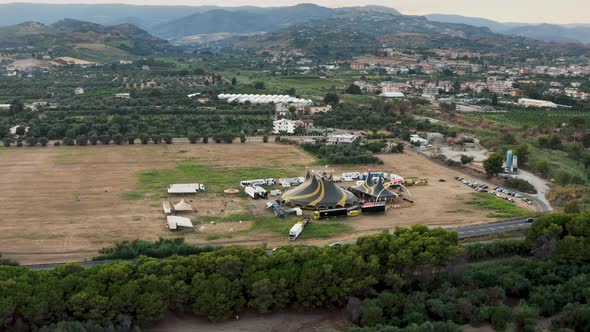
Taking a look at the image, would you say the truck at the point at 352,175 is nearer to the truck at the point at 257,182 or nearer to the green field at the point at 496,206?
the truck at the point at 257,182

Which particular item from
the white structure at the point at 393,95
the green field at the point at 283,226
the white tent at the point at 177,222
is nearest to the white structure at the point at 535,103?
the white structure at the point at 393,95

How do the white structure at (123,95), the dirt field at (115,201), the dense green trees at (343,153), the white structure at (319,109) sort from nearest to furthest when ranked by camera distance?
the dirt field at (115,201), the dense green trees at (343,153), the white structure at (319,109), the white structure at (123,95)

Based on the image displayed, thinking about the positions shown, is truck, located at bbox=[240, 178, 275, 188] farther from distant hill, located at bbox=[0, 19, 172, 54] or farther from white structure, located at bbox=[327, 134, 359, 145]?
distant hill, located at bbox=[0, 19, 172, 54]

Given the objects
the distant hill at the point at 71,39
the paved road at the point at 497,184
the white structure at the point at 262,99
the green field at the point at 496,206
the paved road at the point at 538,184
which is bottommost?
the paved road at the point at 497,184

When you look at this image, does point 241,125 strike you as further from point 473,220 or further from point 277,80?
point 277,80

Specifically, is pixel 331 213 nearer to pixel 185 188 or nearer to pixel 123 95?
pixel 185 188

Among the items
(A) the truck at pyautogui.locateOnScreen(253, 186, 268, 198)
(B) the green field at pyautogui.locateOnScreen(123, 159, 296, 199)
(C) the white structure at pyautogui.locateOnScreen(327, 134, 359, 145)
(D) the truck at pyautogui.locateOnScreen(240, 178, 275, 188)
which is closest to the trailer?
(A) the truck at pyautogui.locateOnScreen(253, 186, 268, 198)
